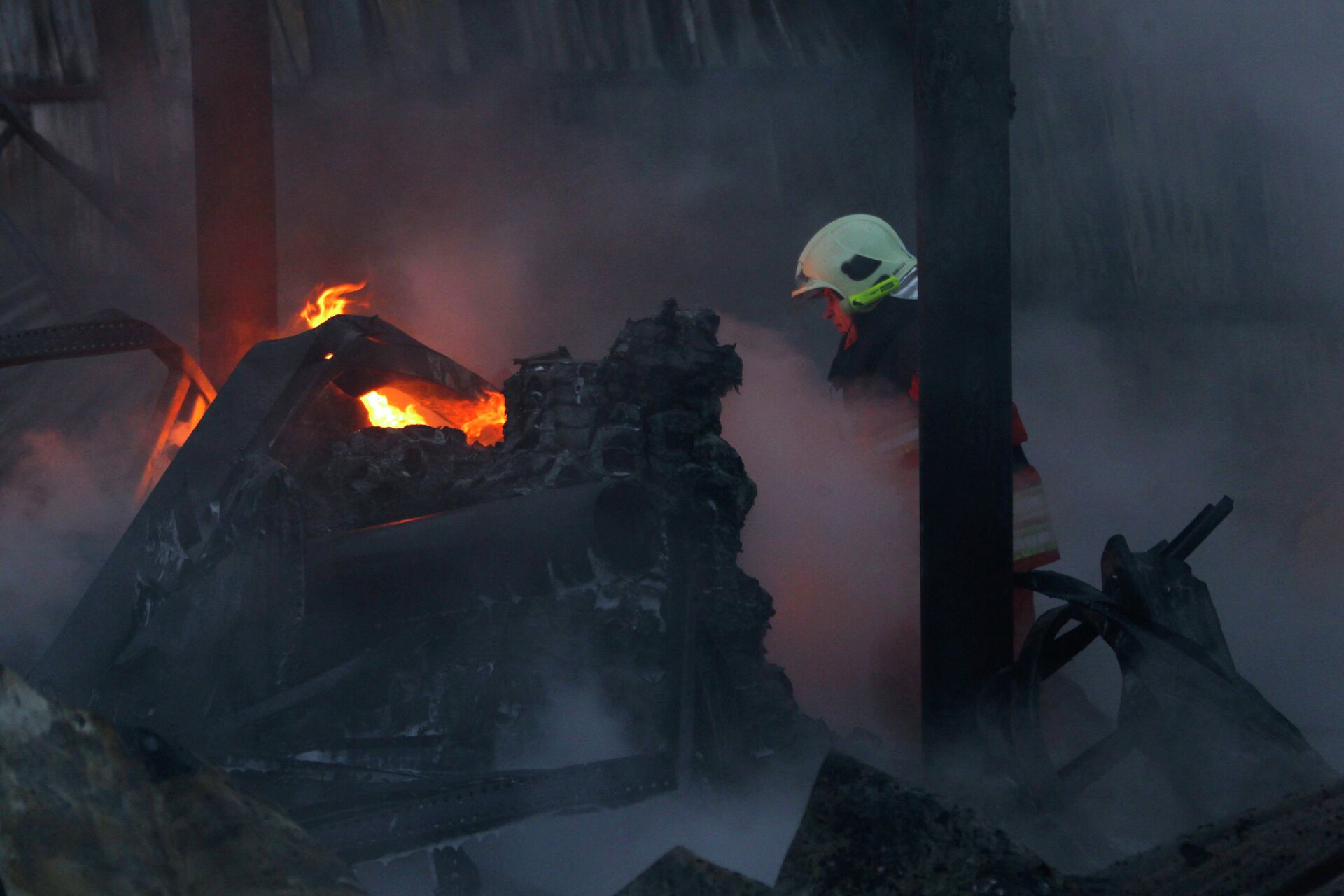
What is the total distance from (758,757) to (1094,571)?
346cm

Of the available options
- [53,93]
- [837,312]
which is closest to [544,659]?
[837,312]

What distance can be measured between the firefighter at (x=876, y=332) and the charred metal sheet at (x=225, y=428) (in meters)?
1.62

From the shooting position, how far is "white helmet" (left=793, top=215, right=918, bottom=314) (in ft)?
13.8

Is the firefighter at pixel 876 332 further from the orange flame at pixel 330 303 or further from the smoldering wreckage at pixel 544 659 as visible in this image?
the orange flame at pixel 330 303

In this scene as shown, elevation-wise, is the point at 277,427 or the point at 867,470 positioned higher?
the point at 277,427

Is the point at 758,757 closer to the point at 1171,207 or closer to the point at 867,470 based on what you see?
the point at 867,470

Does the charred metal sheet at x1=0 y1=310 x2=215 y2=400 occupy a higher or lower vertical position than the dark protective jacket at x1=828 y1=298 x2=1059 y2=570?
higher

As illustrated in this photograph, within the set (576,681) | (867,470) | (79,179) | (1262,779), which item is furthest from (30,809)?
(79,179)

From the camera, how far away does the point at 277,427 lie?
3.79 m

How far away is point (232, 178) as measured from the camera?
5.14 metres

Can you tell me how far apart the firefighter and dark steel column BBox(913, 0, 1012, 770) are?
0.95 meters

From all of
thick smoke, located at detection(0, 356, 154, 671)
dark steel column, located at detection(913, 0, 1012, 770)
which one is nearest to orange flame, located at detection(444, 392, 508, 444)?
thick smoke, located at detection(0, 356, 154, 671)

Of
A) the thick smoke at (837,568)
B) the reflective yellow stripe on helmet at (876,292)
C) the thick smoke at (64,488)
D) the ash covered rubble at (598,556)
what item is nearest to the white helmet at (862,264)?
the reflective yellow stripe on helmet at (876,292)

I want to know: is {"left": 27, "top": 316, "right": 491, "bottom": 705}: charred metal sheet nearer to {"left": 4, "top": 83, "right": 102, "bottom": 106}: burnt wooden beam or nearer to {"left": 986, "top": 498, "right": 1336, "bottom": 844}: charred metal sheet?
{"left": 986, "top": 498, "right": 1336, "bottom": 844}: charred metal sheet
